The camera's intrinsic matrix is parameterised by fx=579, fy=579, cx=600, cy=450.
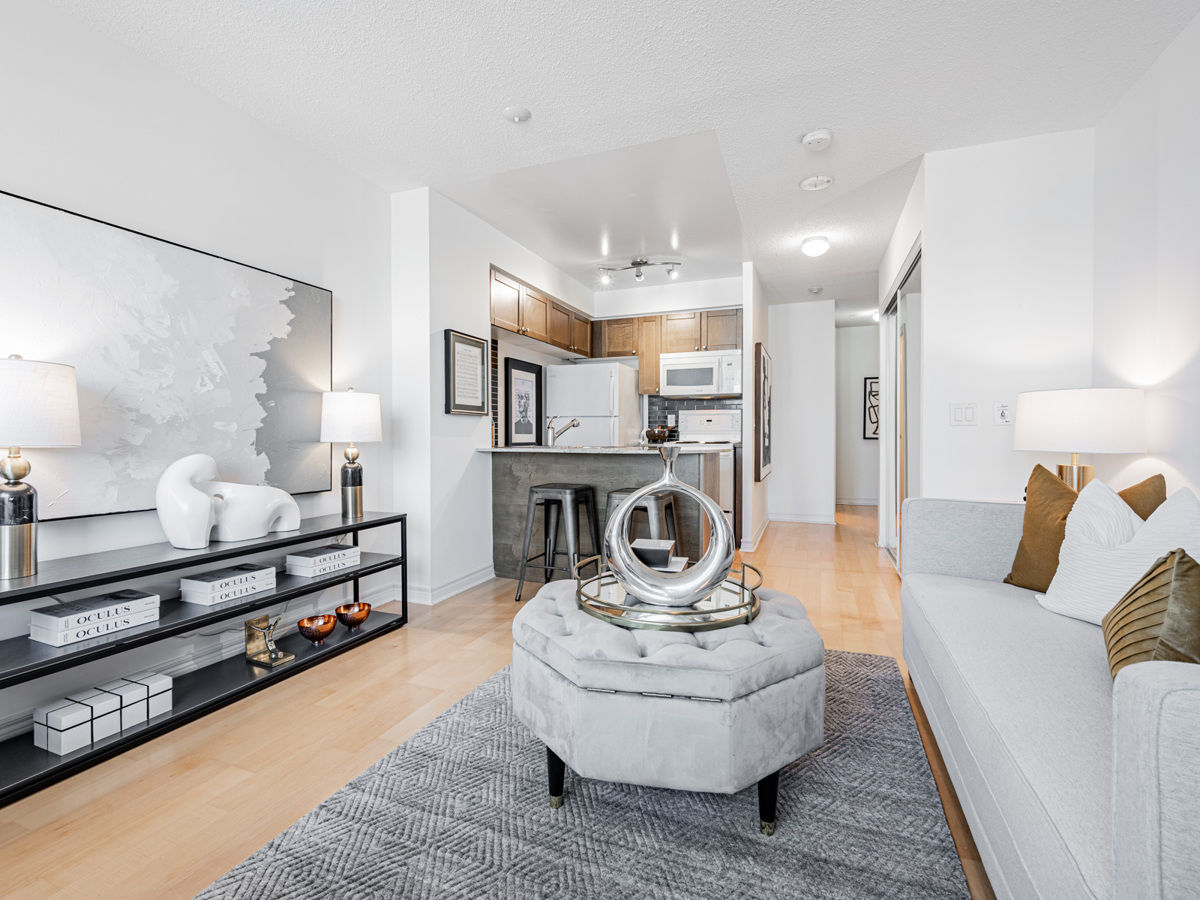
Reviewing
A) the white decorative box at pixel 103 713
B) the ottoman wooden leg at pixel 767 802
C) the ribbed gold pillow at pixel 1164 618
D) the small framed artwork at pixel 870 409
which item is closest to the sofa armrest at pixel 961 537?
the ribbed gold pillow at pixel 1164 618

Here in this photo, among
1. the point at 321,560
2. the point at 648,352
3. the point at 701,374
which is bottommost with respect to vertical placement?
the point at 321,560

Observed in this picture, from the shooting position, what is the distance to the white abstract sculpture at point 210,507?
6.98 ft

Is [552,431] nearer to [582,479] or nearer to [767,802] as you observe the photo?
[582,479]

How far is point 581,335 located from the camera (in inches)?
225

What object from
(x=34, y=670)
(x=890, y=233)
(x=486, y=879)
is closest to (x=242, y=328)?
(x=34, y=670)

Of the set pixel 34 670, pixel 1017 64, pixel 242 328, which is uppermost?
pixel 1017 64

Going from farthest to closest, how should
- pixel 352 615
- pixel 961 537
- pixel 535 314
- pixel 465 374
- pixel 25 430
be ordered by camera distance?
1. pixel 535 314
2. pixel 465 374
3. pixel 352 615
4. pixel 961 537
5. pixel 25 430

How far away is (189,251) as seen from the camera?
2312mm

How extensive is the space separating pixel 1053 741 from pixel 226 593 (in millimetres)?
2515

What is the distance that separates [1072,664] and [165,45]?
3.46 meters

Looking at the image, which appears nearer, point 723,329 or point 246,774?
point 246,774

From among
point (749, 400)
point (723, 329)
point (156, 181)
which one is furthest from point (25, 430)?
point (723, 329)

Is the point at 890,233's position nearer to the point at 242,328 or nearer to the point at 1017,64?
the point at 1017,64

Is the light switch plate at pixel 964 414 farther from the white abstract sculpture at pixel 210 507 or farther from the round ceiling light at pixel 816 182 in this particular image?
the white abstract sculpture at pixel 210 507
